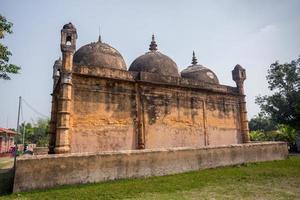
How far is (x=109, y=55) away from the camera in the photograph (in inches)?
444

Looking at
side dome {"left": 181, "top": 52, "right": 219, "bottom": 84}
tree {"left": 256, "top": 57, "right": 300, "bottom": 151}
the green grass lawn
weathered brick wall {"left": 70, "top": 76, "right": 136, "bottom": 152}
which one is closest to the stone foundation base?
the green grass lawn

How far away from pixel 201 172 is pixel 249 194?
8.74 feet

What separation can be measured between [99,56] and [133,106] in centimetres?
329

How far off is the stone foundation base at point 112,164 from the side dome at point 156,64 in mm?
4996

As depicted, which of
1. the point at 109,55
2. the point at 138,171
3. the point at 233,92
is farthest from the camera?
the point at 233,92

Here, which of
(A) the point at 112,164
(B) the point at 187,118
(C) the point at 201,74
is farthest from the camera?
(C) the point at 201,74

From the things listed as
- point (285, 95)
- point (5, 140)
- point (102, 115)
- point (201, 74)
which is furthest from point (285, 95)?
point (5, 140)

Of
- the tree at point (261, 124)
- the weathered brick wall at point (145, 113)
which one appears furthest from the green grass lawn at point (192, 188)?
the tree at point (261, 124)

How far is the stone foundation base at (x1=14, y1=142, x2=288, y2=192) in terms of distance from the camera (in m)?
5.82

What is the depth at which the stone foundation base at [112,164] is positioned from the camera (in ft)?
19.1

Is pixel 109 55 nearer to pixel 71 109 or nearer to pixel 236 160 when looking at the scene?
pixel 71 109

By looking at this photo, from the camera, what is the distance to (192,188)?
5.93 meters

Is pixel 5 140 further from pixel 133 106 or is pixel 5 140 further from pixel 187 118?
pixel 187 118

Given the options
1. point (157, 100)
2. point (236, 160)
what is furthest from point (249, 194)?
point (157, 100)
